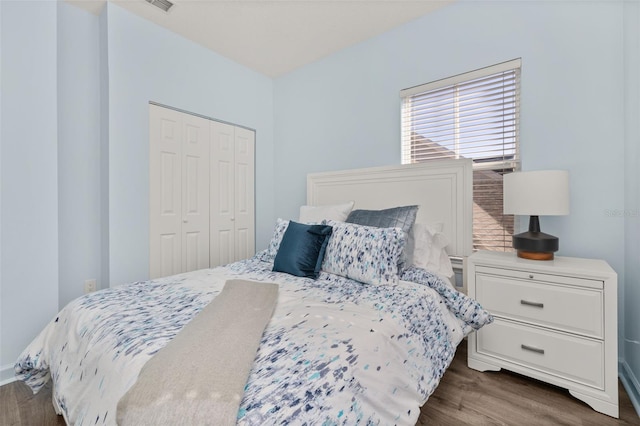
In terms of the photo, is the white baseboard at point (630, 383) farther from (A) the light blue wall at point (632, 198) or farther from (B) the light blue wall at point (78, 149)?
(B) the light blue wall at point (78, 149)

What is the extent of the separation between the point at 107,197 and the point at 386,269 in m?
2.32

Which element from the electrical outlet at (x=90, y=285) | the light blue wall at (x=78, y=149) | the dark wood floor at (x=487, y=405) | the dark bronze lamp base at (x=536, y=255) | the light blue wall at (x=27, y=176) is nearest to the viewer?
the dark wood floor at (x=487, y=405)

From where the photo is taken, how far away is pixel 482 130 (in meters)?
2.34

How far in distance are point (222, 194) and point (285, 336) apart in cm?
249

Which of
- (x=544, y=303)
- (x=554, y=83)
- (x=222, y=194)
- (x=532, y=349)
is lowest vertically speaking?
(x=532, y=349)

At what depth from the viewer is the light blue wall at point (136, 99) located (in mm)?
2477

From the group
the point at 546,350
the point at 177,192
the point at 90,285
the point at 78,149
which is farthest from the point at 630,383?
the point at 78,149

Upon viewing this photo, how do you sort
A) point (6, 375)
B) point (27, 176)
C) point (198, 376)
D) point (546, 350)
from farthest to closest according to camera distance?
point (27, 176) < point (6, 375) < point (546, 350) < point (198, 376)

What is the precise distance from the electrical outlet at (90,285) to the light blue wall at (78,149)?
0.09 ft

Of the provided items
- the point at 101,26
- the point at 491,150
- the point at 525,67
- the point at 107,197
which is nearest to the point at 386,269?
the point at 491,150

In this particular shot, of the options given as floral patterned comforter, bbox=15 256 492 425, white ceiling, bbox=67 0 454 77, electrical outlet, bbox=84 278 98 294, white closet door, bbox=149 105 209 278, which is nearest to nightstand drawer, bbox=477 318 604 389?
floral patterned comforter, bbox=15 256 492 425

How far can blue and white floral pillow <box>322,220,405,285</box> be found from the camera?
5.73ft

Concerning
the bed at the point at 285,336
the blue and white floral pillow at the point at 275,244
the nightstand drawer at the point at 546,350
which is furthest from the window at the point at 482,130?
the blue and white floral pillow at the point at 275,244

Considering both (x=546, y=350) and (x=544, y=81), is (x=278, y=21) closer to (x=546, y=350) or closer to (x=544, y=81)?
(x=544, y=81)
